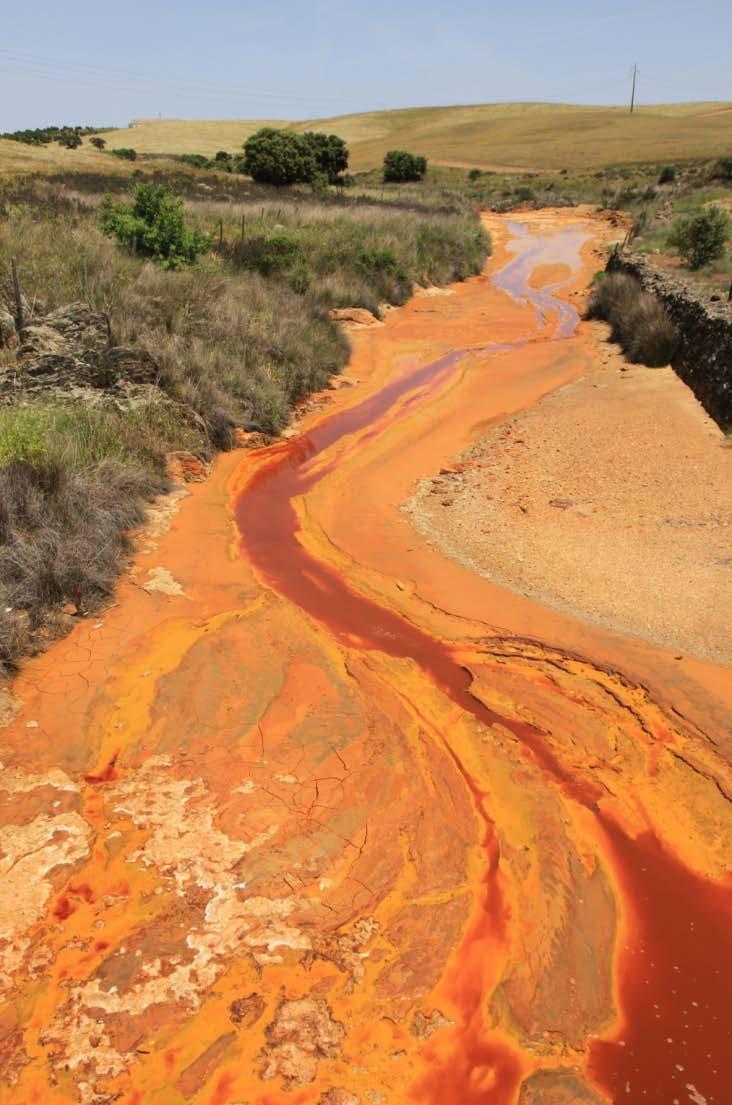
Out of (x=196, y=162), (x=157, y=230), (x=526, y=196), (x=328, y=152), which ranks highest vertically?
(x=328, y=152)

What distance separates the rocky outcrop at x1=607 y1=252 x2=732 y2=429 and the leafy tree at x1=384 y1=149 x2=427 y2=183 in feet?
141

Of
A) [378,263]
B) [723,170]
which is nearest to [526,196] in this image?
[723,170]

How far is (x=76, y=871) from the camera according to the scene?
4066mm

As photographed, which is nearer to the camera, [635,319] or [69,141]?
[635,319]

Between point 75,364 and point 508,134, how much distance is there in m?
87.3

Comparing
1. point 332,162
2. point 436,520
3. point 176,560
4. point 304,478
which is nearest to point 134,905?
point 176,560

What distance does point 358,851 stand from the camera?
430 centimetres

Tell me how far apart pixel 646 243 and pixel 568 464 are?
1857 centimetres

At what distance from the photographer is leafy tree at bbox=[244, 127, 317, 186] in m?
39.4

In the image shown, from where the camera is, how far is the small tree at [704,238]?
19.0 meters

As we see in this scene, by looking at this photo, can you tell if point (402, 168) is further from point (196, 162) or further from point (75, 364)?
point (75, 364)

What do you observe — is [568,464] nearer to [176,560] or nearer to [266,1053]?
[176,560]

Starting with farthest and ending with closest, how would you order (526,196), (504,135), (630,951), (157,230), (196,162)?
(504,135), (196,162), (526,196), (157,230), (630,951)

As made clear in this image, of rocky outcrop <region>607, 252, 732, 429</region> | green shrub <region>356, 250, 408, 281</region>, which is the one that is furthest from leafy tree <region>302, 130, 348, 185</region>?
rocky outcrop <region>607, 252, 732, 429</region>
